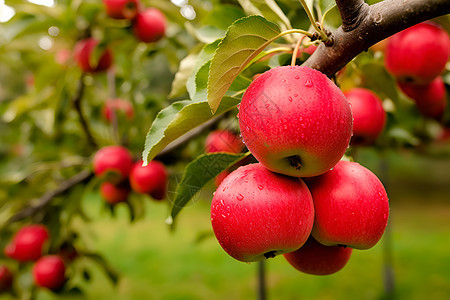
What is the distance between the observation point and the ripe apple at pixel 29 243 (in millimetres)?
1492

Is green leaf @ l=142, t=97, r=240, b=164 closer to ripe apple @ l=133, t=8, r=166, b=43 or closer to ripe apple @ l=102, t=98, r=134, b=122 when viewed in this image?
ripe apple @ l=133, t=8, r=166, b=43

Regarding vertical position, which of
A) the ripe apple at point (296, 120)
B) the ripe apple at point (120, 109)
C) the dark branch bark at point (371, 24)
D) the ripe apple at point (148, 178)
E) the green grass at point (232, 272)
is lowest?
the green grass at point (232, 272)

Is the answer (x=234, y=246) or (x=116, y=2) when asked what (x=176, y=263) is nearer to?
(x=116, y=2)

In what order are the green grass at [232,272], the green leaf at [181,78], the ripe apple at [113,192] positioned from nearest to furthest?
the green leaf at [181,78], the ripe apple at [113,192], the green grass at [232,272]

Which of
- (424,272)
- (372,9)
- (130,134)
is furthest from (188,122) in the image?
(424,272)

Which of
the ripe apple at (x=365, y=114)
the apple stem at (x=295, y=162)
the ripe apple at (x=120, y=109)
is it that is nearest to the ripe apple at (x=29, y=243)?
the ripe apple at (x=120, y=109)

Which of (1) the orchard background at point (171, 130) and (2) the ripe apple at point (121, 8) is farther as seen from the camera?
(2) the ripe apple at point (121, 8)

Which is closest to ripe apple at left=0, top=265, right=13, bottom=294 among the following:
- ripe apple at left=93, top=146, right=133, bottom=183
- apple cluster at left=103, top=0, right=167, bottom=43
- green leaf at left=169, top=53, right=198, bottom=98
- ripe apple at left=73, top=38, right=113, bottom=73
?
ripe apple at left=93, top=146, right=133, bottom=183

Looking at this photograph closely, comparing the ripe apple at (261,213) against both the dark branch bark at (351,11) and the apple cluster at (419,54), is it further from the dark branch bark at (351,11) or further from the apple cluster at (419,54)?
the apple cluster at (419,54)

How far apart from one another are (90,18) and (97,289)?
213 centimetres

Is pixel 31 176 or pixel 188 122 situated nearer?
pixel 188 122

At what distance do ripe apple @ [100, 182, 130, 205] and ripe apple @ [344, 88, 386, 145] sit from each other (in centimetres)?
90

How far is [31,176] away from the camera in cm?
160

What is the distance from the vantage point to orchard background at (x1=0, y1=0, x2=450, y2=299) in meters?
0.60
